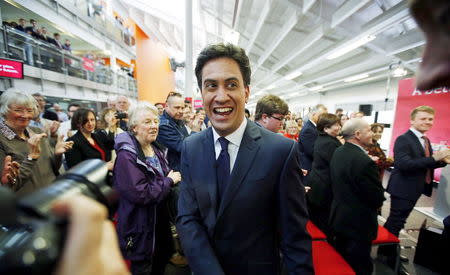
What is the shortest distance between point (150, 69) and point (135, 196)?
34.5 ft

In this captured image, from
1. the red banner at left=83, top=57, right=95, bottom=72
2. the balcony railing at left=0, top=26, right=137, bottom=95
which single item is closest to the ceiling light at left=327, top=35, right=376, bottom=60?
the balcony railing at left=0, top=26, right=137, bottom=95

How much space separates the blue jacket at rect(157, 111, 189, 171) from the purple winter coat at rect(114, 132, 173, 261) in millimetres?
762

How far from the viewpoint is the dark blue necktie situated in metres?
1.07

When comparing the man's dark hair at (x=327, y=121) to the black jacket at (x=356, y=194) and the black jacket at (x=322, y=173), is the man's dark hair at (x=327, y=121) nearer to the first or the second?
the black jacket at (x=322, y=173)

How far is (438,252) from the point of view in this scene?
239 centimetres

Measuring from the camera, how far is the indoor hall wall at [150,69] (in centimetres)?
999

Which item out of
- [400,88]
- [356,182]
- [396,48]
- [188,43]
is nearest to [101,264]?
[356,182]

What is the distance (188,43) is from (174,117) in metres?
3.88

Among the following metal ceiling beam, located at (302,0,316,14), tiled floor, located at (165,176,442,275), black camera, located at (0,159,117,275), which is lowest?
tiled floor, located at (165,176,442,275)

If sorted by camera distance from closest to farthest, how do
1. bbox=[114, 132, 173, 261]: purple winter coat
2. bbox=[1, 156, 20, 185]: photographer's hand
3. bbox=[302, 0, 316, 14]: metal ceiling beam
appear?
bbox=[1, 156, 20, 185]: photographer's hand → bbox=[114, 132, 173, 261]: purple winter coat → bbox=[302, 0, 316, 14]: metal ceiling beam

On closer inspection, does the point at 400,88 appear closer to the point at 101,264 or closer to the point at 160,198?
the point at 160,198

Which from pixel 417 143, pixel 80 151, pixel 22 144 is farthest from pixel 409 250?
pixel 22 144

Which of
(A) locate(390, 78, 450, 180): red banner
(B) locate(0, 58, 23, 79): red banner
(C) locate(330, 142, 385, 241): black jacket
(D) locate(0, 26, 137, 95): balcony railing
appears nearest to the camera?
(C) locate(330, 142, 385, 241): black jacket

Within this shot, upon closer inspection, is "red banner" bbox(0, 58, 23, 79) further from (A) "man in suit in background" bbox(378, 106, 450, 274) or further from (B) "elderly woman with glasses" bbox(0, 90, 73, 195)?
(A) "man in suit in background" bbox(378, 106, 450, 274)
